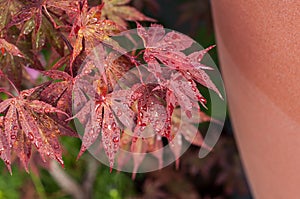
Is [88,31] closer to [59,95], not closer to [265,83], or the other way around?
[59,95]

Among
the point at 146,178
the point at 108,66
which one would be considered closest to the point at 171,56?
the point at 108,66

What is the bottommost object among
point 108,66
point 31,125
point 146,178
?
point 146,178

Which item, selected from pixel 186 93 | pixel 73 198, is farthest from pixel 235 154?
pixel 186 93

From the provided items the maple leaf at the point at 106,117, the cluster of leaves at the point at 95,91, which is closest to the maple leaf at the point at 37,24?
the cluster of leaves at the point at 95,91

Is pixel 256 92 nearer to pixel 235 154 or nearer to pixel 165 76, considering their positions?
pixel 165 76

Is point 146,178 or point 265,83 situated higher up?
point 265,83

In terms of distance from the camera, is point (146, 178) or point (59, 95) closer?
point (59, 95)

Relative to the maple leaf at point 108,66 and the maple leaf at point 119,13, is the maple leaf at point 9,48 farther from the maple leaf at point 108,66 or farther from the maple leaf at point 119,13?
the maple leaf at point 119,13

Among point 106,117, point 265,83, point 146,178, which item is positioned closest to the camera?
point 106,117
